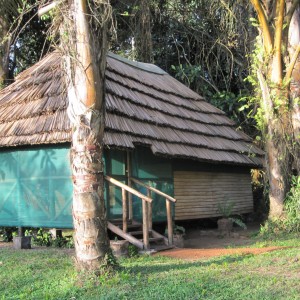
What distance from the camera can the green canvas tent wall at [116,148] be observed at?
9641 millimetres

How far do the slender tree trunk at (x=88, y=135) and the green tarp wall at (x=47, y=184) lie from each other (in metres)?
3.94

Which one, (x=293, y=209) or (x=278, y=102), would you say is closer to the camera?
(x=293, y=209)

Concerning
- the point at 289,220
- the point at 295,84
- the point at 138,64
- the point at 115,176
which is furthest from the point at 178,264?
the point at 138,64

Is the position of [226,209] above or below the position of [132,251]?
above

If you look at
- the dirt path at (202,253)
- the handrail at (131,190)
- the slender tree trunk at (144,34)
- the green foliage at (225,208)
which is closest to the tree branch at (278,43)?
the green foliage at (225,208)

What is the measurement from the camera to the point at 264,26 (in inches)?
419

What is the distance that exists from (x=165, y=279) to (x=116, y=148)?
12.6ft

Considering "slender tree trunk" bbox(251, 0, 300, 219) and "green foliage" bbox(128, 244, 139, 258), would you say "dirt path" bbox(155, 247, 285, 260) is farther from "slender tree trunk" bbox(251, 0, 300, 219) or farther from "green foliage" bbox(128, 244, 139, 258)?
"slender tree trunk" bbox(251, 0, 300, 219)

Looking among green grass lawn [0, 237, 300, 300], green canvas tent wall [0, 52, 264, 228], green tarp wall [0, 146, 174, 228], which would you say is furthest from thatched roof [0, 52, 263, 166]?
green grass lawn [0, 237, 300, 300]

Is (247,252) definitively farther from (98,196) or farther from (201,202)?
(201,202)

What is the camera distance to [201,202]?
12.4m

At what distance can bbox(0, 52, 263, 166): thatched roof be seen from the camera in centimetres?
950

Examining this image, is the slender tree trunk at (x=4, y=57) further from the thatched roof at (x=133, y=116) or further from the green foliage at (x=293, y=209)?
the green foliage at (x=293, y=209)

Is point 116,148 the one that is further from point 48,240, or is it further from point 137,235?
point 48,240
